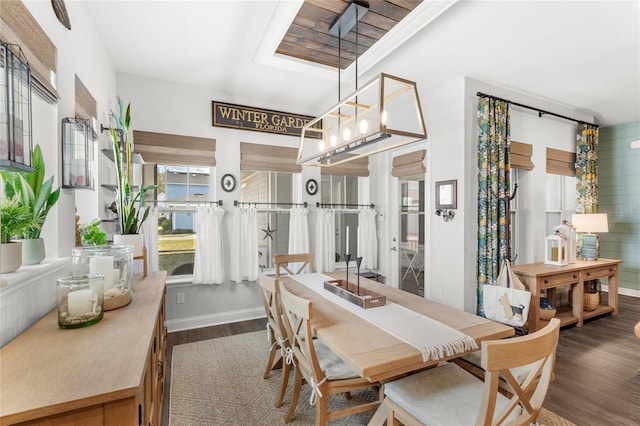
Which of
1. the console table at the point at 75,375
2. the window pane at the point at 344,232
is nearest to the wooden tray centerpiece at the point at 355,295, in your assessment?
the console table at the point at 75,375

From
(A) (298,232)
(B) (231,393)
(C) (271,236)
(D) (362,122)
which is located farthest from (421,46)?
(B) (231,393)

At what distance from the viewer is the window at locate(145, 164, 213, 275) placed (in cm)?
354

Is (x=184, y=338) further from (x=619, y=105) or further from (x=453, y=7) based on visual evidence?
(x=619, y=105)

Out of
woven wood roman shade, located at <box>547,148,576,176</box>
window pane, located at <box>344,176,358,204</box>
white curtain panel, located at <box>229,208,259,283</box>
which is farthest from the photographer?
window pane, located at <box>344,176,358,204</box>

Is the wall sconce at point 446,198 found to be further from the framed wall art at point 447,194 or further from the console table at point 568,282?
the console table at point 568,282

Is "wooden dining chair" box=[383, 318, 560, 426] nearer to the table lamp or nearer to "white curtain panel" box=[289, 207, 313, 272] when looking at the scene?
"white curtain panel" box=[289, 207, 313, 272]

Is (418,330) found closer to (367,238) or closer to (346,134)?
(346,134)

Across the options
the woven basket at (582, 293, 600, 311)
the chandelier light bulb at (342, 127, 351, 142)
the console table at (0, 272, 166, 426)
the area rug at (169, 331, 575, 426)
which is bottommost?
the area rug at (169, 331, 575, 426)

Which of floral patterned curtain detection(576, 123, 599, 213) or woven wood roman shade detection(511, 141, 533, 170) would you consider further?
floral patterned curtain detection(576, 123, 599, 213)

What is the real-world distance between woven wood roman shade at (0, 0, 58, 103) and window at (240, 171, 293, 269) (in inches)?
93.9

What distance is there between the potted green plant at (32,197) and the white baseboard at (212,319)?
8.13 ft

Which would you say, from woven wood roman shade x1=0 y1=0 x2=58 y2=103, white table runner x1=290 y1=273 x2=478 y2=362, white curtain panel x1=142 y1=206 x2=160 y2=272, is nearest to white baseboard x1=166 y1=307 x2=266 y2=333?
white curtain panel x1=142 y1=206 x2=160 y2=272

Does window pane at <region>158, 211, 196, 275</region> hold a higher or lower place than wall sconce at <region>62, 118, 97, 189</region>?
lower

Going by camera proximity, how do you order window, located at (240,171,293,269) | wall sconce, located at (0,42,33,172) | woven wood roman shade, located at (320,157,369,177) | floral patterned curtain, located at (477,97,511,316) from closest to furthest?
wall sconce, located at (0,42,33,172), floral patterned curtain, located at (477,97,511,316), window, located at (240,171,293,269), woven wood roman shade, located at (320,157,369,177)
